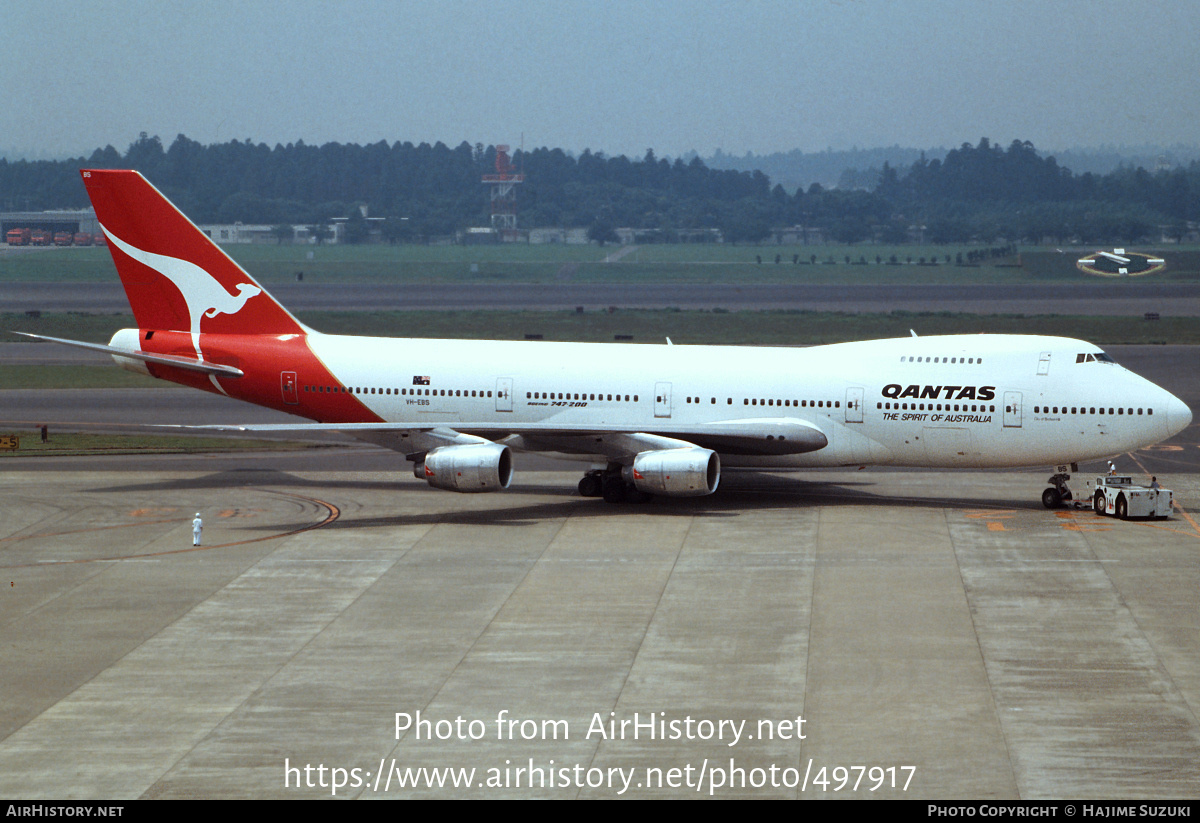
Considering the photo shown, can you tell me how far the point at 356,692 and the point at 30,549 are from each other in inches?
606

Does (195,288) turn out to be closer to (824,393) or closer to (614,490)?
(614,490)

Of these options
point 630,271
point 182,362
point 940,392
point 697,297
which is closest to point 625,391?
point 940,392

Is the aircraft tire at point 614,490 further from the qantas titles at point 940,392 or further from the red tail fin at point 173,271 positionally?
the red tail fin at point 173,271

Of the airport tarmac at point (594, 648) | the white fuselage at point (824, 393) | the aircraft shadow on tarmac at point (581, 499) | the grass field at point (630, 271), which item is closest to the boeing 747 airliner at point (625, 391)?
the white fuselage at point (824, 393)

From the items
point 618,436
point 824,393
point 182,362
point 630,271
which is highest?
point 182,362

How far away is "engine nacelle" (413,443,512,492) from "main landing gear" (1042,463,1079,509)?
1568 cm

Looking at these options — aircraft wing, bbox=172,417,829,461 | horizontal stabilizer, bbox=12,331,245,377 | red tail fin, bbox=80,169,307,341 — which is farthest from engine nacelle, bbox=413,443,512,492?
red tail fin, bbox=80,169,307,341

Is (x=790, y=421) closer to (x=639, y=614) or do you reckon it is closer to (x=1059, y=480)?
(x=1059, y=480)

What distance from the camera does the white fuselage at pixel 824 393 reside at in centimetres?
3856

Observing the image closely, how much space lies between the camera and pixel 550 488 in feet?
145

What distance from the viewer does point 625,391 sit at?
41.3 m

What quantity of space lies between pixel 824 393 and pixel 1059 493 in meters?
7.38

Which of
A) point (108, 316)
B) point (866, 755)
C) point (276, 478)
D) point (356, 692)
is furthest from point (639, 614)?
point (108, 316)

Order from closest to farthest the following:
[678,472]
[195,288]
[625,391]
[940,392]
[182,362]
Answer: [678,472] → [940,392] → [625,391] → [182,362] → [195,288]
